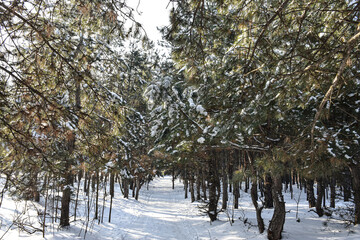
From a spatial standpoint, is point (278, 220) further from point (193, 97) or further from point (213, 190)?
point (213, 190)

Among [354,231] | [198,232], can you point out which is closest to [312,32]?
[354,231]

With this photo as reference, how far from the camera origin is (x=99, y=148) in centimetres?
345

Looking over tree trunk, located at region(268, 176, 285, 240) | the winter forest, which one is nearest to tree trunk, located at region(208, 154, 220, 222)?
the winter forest

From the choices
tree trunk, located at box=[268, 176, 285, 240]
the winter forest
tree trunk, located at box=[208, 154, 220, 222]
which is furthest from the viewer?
tree trunk, located at box=[208, 154, 220, 222]

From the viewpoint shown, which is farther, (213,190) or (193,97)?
(213,190)

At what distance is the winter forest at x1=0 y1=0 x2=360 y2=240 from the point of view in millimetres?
3135

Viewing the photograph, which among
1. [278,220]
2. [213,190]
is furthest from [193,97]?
[213,190]

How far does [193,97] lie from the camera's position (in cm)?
752

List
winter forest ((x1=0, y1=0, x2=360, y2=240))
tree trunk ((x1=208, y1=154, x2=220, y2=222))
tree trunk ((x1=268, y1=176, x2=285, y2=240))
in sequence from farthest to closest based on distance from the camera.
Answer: tree trunk ((x1=208, y1=154, x2=220, y2=222))
tree trunk ((x1=268, y1=176, x2=285, y2=240))
winter forest ((x1=0, y1=0, x2=360, y2=240))

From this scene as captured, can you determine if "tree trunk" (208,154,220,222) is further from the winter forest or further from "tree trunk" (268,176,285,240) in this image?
"tree trunk" (268,176,285,240)

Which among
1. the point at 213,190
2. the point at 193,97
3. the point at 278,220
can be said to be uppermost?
the point at 193,97

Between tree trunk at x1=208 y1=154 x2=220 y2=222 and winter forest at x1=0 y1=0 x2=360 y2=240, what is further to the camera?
tree trunk at x1=208 y1=154 x2=220 y2=222

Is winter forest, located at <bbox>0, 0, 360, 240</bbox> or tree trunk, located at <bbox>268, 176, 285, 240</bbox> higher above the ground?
winter forest, located at <bbox>0, 0, 360, 240</bbox>

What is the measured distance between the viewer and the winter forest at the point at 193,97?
3.13m
